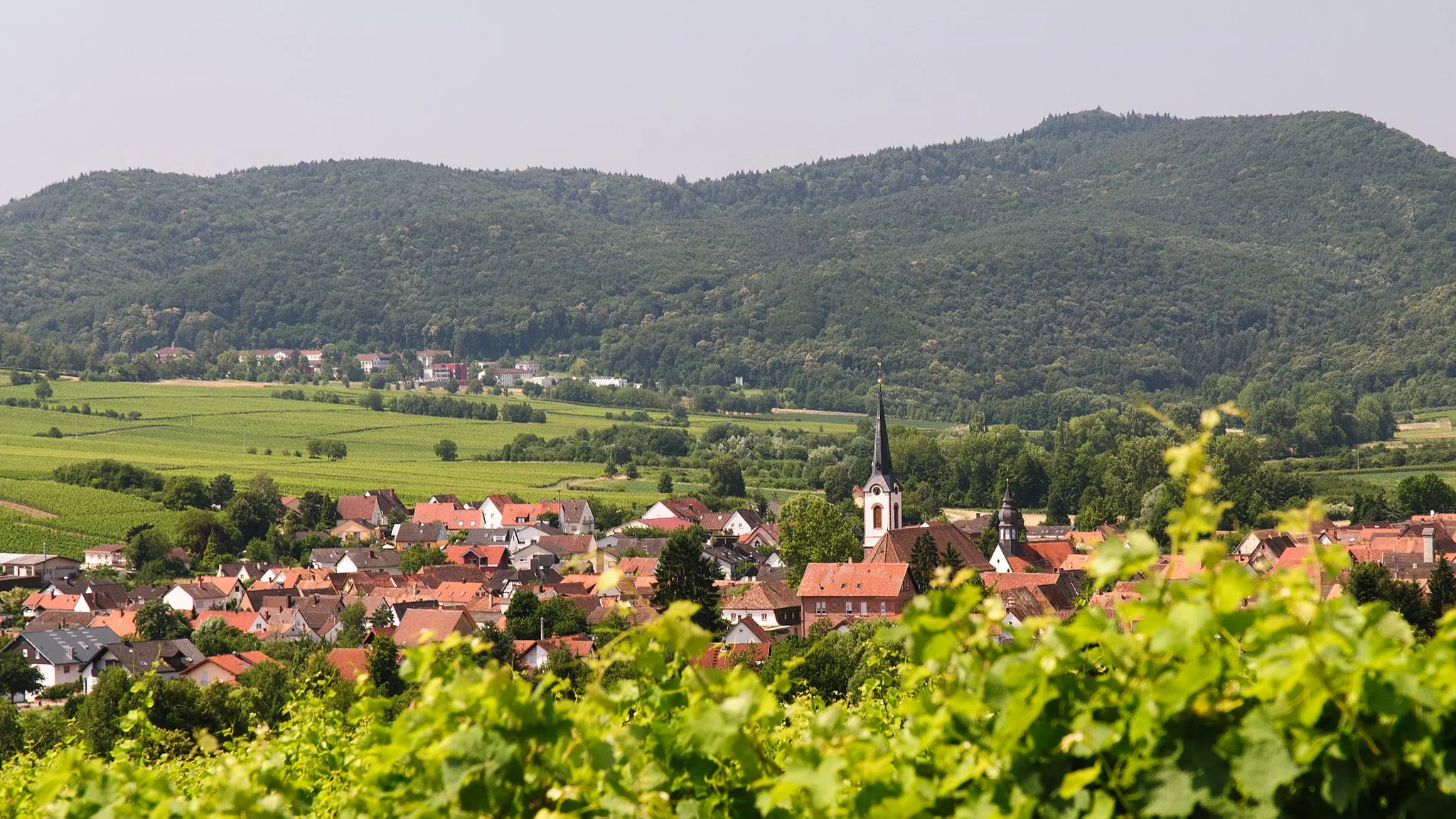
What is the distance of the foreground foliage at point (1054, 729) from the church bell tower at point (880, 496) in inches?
2197

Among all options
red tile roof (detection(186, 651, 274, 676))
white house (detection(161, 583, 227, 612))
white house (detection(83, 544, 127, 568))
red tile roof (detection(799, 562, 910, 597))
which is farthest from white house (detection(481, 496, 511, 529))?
red tile roof (detection(186, 651, 274, 676))

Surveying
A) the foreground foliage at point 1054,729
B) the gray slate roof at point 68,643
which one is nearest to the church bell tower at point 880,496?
the gray slate roof at point 68,643

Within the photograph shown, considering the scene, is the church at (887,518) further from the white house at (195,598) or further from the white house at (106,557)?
the white house at (106,557)

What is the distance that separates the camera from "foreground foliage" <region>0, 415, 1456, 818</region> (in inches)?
118

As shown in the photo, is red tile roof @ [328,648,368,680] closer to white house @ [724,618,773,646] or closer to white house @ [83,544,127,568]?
white house @ [724,618,773,646]

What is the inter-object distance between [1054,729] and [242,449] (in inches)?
4091

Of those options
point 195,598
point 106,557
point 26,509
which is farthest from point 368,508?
point 195,598

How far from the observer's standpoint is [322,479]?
288 ft

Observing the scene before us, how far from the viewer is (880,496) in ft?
198

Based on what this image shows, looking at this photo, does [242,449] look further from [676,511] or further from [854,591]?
[854,591]

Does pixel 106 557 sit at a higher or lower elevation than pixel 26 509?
lower

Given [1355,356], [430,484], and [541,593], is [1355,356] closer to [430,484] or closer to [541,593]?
[430,484]

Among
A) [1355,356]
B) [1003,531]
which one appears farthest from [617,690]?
[1355,356]

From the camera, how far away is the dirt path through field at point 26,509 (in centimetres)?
6938
